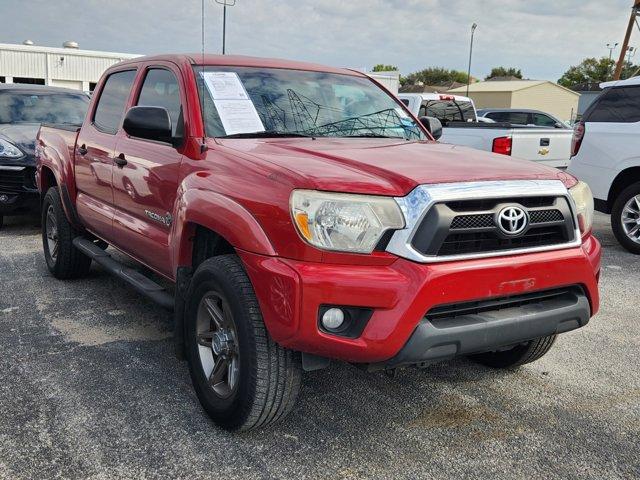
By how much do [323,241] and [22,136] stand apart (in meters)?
6.65

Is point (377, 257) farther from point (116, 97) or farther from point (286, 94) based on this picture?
point (116, 97)

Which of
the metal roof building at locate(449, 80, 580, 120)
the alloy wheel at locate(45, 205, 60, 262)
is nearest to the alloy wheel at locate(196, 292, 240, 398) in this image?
the alloy wheel at locate(45, 205, 60, 262)

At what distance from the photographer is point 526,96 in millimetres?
61125

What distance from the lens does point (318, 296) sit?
2514 millimetres

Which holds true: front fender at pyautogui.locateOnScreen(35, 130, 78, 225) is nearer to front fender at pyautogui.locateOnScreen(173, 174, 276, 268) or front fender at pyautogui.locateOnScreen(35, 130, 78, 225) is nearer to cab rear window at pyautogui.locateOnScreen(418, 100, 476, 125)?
front fender at pyautogui.locateOnScreen(173, 174, 276, 268)

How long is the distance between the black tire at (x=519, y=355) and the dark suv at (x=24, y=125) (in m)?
5.91

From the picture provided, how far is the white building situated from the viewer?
99.3ft

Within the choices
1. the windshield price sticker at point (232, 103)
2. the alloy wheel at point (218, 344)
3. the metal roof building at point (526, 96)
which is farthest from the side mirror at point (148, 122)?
the metal roof building at point (526, 96)

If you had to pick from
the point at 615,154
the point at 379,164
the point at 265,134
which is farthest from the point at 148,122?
the point at 615,154

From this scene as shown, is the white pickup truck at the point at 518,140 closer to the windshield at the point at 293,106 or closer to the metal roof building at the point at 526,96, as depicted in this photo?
the windshield at the point at 293,106

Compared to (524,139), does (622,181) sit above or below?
below

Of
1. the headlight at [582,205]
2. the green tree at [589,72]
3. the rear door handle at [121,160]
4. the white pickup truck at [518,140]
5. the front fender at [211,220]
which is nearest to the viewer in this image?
the front fender at [211,220]

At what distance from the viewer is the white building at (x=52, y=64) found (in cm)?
3028

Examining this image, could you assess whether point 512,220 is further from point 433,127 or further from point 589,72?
point 589,72
